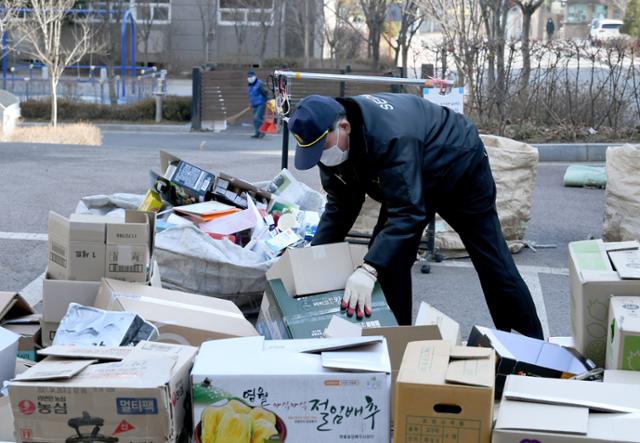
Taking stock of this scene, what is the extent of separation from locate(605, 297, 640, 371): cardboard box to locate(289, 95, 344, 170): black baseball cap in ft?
4.24

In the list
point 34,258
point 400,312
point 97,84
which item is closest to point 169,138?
point 97,84

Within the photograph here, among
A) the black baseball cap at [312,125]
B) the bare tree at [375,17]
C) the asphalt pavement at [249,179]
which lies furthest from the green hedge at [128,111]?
the black baseball cap at [312,125]

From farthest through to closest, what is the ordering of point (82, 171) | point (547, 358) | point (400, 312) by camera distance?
1. point (82, 171)
2. point (400, 312)
3. point (547, 358)

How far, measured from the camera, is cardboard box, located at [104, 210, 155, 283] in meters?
4.19

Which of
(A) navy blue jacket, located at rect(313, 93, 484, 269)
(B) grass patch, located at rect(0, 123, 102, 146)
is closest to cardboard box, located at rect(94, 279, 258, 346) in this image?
(A) navy blue jacket, located at rect(313, 93, 484, 269)

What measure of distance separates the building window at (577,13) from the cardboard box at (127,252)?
60898mm

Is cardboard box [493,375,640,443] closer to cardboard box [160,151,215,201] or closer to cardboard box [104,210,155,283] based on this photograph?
cardboard box [104,210,155,283]

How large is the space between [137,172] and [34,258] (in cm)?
427

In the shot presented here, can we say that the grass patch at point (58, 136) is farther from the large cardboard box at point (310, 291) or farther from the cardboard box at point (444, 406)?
the cardboard box at point (444, 406)

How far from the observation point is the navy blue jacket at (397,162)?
3.69 meters

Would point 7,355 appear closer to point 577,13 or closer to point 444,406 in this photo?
point 444,406

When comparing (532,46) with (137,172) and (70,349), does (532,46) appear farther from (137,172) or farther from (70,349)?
(70,349)

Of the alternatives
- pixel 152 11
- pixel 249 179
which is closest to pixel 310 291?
pixel 249 179

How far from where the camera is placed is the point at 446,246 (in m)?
6.84
